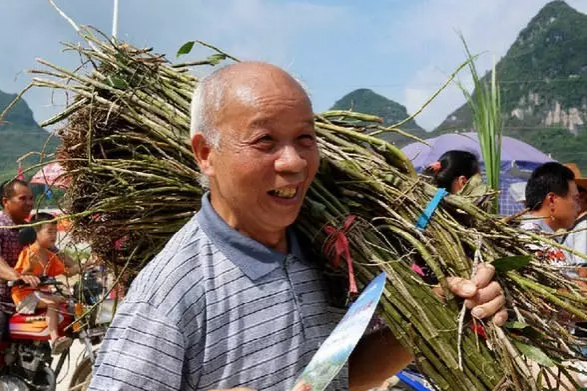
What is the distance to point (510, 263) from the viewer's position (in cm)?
143

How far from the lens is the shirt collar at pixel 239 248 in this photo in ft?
4.52

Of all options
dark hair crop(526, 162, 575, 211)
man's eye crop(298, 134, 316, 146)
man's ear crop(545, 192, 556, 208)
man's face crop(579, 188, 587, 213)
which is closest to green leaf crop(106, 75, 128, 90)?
man's eye crop(298, 134, 316, 146)

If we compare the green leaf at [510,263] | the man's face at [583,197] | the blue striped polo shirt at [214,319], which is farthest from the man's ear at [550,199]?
the blue striped polo shirt at [214,319]

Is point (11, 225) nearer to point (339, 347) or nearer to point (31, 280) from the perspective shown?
point (31, 280)

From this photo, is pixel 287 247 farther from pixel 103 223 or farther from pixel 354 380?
pixel 103 223

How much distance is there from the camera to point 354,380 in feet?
5.60

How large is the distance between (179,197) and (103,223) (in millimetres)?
325

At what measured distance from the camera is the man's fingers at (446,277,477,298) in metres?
1.38

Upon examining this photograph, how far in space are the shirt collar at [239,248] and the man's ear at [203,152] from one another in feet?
0.29

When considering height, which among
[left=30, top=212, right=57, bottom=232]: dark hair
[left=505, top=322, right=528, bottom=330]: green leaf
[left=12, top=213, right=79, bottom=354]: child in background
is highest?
[left=30, top=212, right=57, bottom=232]: dark hair

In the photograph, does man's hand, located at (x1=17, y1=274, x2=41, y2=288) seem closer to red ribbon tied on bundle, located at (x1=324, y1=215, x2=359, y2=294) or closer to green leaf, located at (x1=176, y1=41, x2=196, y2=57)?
green leaf, located at (x1=176, y1=41, x2=196, y2=57)

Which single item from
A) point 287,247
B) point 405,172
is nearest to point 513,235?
point 405,172

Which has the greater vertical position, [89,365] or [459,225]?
[459,225]

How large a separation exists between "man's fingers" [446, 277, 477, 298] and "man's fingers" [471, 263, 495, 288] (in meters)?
0.01
